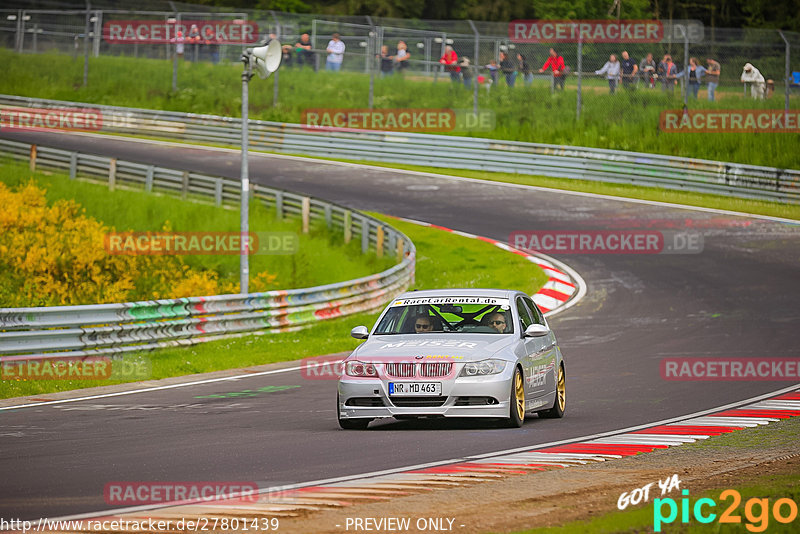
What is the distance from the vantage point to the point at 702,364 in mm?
16266

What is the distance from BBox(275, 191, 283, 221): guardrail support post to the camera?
101ft

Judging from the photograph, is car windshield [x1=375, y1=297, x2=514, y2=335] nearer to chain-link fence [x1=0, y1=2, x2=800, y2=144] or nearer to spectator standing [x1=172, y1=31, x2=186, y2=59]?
chain-link fence [x1=0, y1=2, x2=800, y2=144]

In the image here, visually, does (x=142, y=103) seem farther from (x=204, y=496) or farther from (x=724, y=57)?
(x=204, y=496)

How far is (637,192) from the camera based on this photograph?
115 feet

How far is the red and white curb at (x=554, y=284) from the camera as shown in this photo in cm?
2300

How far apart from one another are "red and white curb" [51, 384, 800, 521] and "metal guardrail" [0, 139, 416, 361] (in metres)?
8.74

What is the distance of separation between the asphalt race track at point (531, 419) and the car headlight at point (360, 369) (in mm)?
552

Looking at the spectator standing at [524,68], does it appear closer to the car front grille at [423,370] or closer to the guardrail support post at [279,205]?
the guardrail support post at [279,205]

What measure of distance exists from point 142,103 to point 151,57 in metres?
2.31

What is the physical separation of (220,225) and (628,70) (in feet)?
48.7

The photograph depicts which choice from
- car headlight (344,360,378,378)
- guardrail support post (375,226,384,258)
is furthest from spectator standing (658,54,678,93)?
car headlight (344,360,378,378)

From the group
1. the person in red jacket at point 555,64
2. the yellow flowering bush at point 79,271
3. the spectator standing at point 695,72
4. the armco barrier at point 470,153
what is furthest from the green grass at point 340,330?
the spectator standing at point 695,72

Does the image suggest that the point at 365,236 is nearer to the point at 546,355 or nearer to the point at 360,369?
the point at 546,355

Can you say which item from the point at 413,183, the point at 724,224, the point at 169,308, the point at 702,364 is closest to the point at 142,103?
the point at 413,183
